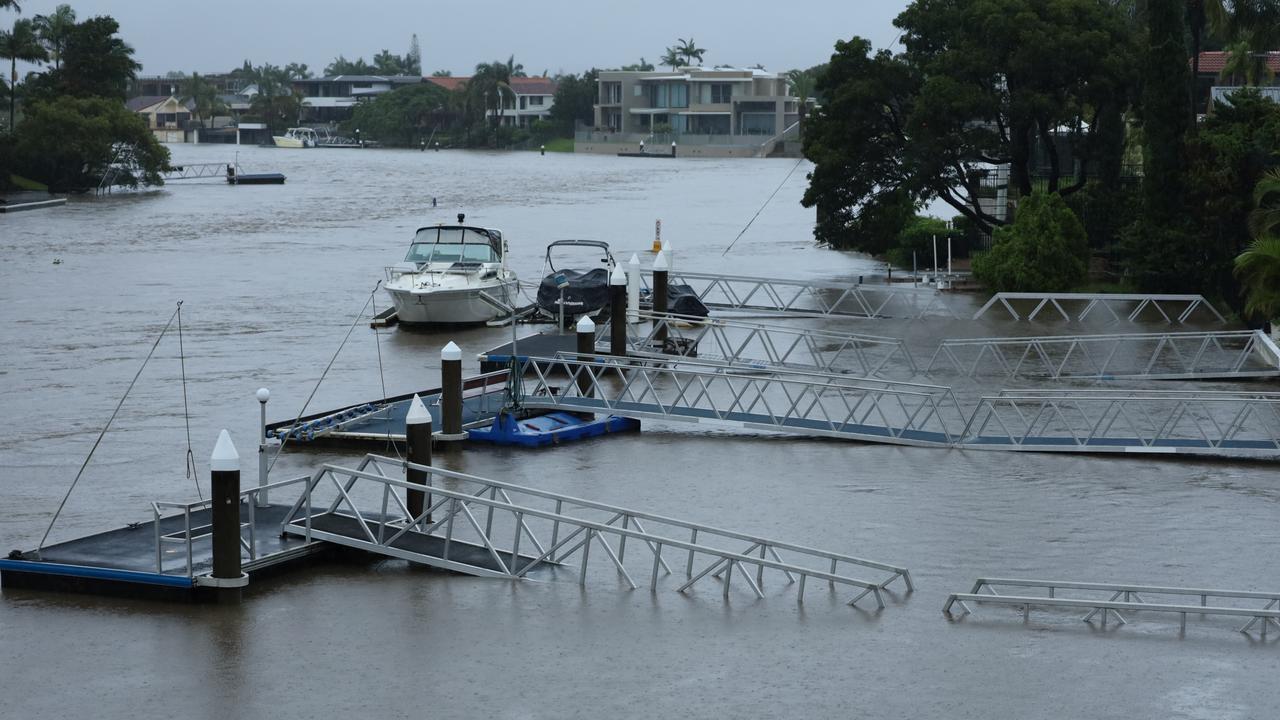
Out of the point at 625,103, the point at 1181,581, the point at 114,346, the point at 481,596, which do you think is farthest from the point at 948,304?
the point at 625,103

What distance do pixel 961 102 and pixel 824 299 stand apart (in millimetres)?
6520

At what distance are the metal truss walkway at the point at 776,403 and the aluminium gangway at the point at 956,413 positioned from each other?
0.07 ft

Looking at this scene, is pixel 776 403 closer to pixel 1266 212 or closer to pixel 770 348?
pixel 770 348

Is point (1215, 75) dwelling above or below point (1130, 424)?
above

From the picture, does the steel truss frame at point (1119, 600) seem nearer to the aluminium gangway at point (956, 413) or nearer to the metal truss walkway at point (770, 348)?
the aluminium gangway at point (956, 413)

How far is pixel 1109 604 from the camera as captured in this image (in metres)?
15.0

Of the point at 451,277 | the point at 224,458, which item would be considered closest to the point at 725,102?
the point at 451,277

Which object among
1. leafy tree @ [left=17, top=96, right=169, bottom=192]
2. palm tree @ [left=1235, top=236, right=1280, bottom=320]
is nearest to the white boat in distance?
palm tree @ [left=1235, top=236, right=1280, bottom=320]

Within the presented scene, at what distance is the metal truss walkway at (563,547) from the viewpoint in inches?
643

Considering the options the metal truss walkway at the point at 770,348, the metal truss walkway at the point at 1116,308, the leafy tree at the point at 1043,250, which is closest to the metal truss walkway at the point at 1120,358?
the metal truss walkway at the point at 770,348

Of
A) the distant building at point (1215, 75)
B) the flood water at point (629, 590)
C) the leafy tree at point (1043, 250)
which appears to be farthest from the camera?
the distant building at point (1215, 75)

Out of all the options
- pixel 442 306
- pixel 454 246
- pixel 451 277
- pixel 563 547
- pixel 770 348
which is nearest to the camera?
pixel 563 547

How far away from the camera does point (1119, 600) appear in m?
16.4

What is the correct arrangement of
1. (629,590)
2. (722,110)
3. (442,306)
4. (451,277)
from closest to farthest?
(629,590), (442,306), (451,277), (722,110)
